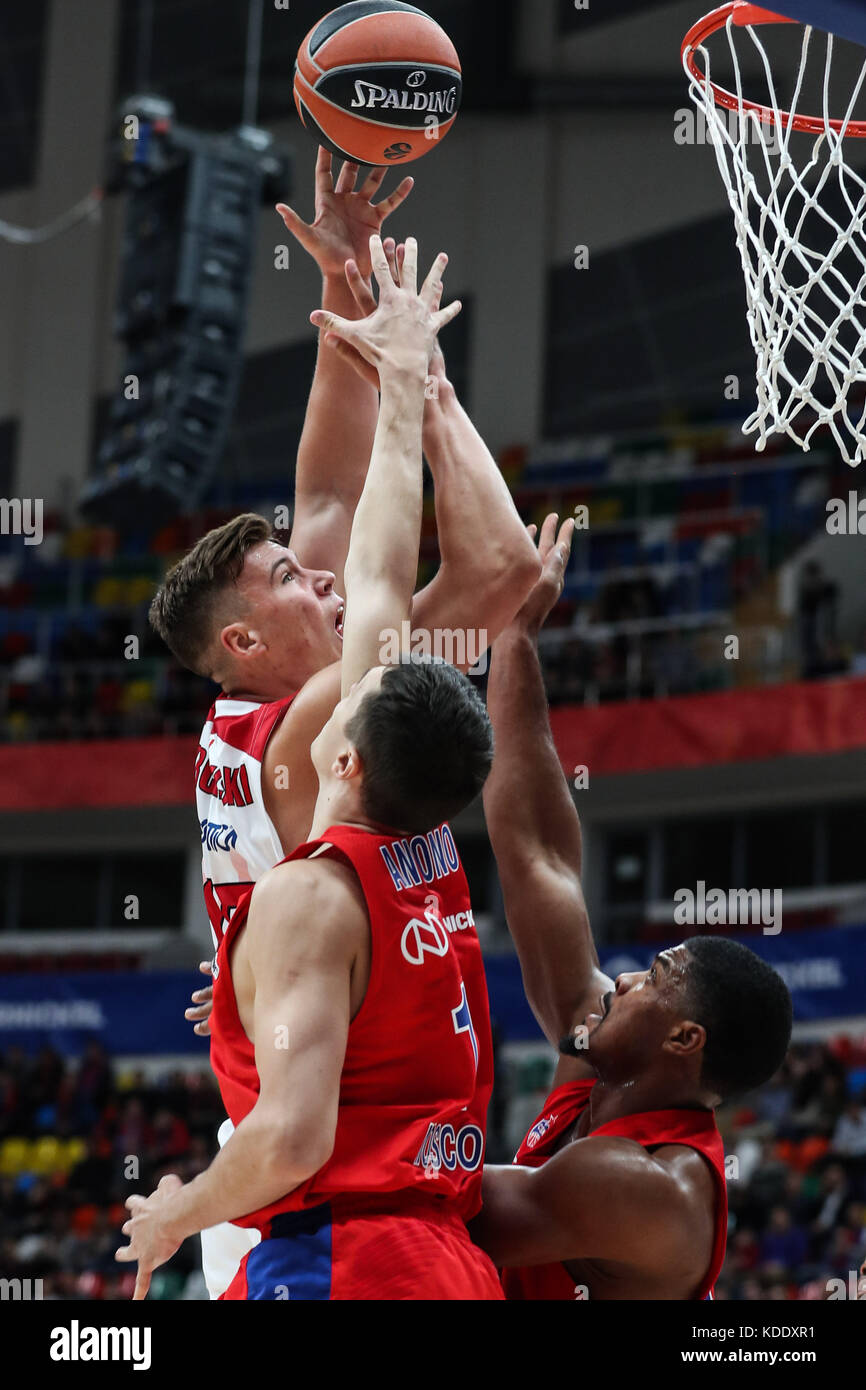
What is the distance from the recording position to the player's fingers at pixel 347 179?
136 inches

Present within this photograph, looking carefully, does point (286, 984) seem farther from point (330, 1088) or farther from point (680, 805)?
point (680, 805)

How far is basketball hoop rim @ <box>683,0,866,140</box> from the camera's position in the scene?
13.0 ft

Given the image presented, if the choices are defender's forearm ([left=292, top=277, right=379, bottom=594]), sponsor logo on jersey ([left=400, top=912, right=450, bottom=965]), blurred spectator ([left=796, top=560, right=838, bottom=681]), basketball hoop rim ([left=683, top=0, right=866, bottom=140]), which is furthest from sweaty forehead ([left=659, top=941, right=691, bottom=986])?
blurred spectator ([left=796, top=560, right=838, bottom=681])

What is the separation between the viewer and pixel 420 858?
2.62 metres

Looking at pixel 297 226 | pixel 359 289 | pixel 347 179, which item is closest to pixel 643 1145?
pixel 359 289

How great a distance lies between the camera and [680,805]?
14023 mm

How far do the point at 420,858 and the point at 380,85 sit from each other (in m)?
1.64

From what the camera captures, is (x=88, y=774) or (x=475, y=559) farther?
(x=88, y=774)

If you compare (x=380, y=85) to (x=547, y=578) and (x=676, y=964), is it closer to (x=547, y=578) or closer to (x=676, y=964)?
(x=547, y=578)

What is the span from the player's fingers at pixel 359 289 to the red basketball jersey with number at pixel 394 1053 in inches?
46.2

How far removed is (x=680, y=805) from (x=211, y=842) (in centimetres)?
1117

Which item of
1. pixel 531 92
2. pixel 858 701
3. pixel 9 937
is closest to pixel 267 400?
pixel 531 92

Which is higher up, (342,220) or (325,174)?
(325,174)

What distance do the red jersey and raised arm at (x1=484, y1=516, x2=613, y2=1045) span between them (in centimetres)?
27
